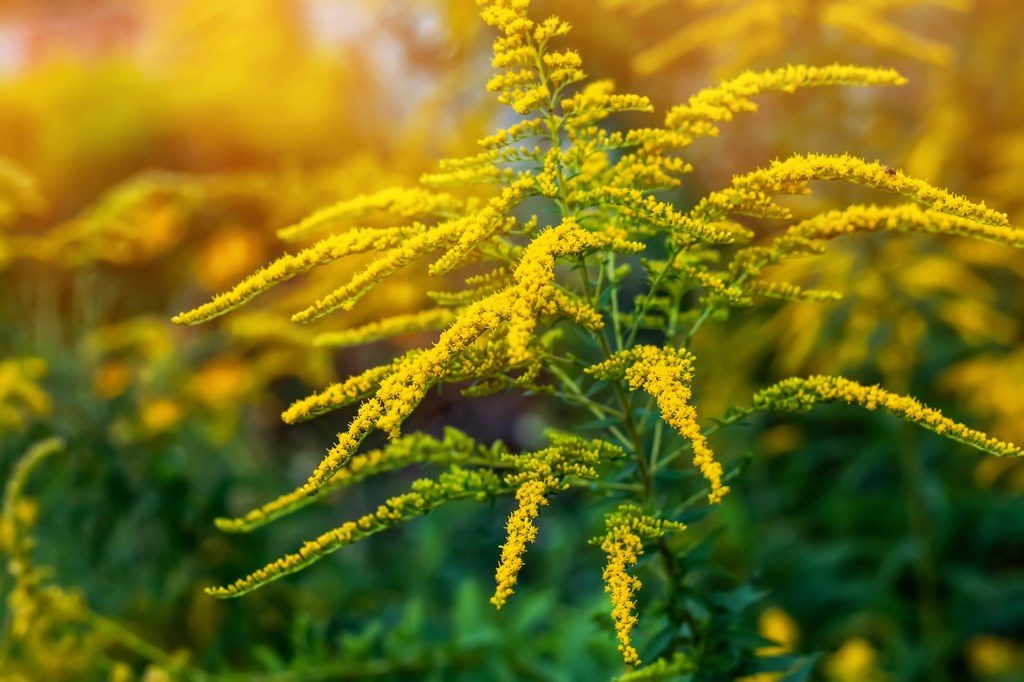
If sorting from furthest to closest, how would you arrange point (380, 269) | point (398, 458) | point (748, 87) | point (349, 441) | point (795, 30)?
1. point (795, 30)
2. point (398, 458)
3. point (748, 87)
4. point (380, 269)
5. point (349, 441)

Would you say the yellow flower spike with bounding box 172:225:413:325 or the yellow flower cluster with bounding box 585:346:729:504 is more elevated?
the yellow flower spike with bounding box 172:225:413:325

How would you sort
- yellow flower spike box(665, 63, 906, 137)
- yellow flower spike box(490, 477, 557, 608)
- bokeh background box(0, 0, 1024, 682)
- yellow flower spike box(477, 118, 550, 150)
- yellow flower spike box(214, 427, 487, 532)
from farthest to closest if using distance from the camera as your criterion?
bokeh background box(0, 0, 1024, 682), yellow flower spike box(214, 427, 487, 532), yellow flower spike box(665, 63, 906, 137), yellow flower spike box(477, 118, 550, 150), yellow flower spike box(490, 477, 557, 608)

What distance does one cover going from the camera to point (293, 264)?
1.55m

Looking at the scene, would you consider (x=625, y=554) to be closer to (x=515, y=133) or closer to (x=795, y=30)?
(x=515, y=133)

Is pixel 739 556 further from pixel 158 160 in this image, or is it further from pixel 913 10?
pixel 158 160

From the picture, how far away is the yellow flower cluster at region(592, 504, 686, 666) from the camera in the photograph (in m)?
1.38

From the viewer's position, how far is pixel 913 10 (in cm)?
679

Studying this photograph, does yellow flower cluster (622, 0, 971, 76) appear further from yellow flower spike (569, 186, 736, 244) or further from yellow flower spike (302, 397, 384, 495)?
yellow flower spike (302, 397, 384, 495)

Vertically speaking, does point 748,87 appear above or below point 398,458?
above

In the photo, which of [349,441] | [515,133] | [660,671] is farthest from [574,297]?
[660,671]

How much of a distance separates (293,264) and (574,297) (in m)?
0.43

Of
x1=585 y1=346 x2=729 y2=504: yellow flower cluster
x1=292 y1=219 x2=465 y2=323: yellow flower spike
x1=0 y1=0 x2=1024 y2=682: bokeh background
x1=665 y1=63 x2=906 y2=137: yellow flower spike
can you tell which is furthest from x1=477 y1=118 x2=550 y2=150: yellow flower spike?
x1=0 y1=0 x2=1024 y2=682: bokeh background

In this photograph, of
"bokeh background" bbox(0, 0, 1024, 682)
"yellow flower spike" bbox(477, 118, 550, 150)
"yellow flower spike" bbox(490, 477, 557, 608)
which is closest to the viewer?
"yellow flower spike" bbox(490, 477, 557, 608)

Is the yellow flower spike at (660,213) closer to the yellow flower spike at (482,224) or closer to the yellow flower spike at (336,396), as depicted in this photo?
the yellow flower spike at (482,224)
